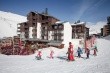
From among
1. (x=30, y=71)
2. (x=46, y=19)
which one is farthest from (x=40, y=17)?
(x=30, y=71)

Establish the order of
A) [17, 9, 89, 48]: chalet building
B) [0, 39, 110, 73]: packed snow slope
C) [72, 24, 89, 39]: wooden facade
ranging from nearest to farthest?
[0, 39, 110, 73]: packed snow slope → [17, 9, 89, 48]: chalet building → [72, 24, 89, 39]: wooden facade

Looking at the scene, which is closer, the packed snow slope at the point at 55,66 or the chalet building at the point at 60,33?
the packed snow slope at the point at 55,66

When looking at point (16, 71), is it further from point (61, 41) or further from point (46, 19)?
point (46, 19)

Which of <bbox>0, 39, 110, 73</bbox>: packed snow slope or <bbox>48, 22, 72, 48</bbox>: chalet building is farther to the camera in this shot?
<bbox>48, 22, 72, 48</bbox>: chalet building

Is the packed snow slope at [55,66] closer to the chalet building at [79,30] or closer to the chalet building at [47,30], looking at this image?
the chalet building at [47,30]

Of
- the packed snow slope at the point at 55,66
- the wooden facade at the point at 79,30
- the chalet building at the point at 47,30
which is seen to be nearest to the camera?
the packed snow slope at the point at 55,66

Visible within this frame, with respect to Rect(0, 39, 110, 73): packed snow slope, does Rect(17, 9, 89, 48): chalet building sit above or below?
above

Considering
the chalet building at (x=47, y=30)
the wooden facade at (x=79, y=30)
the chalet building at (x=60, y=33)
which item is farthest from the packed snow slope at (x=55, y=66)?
the wooden facade at (x=79, y=30)

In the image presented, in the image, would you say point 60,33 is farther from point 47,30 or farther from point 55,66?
point 55,66

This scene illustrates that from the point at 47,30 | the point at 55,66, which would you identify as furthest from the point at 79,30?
the point at 55,66

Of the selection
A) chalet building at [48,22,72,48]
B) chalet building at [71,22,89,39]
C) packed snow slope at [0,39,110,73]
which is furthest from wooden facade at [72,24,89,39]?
packed snow slope at [0,39,110,73]

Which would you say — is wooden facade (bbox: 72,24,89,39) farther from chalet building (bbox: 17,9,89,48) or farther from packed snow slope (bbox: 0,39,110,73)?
packed snow slope (bbox: 0,39,110,73)

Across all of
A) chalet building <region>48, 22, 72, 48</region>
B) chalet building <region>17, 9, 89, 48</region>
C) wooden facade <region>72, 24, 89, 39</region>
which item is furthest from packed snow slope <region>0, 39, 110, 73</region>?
wooden facade <region>72, 24, 89, 39</region>

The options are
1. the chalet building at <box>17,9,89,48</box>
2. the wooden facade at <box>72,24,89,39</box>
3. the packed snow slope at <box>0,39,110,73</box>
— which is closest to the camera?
the packed snow slope at <box>0,39,110,73</box>
